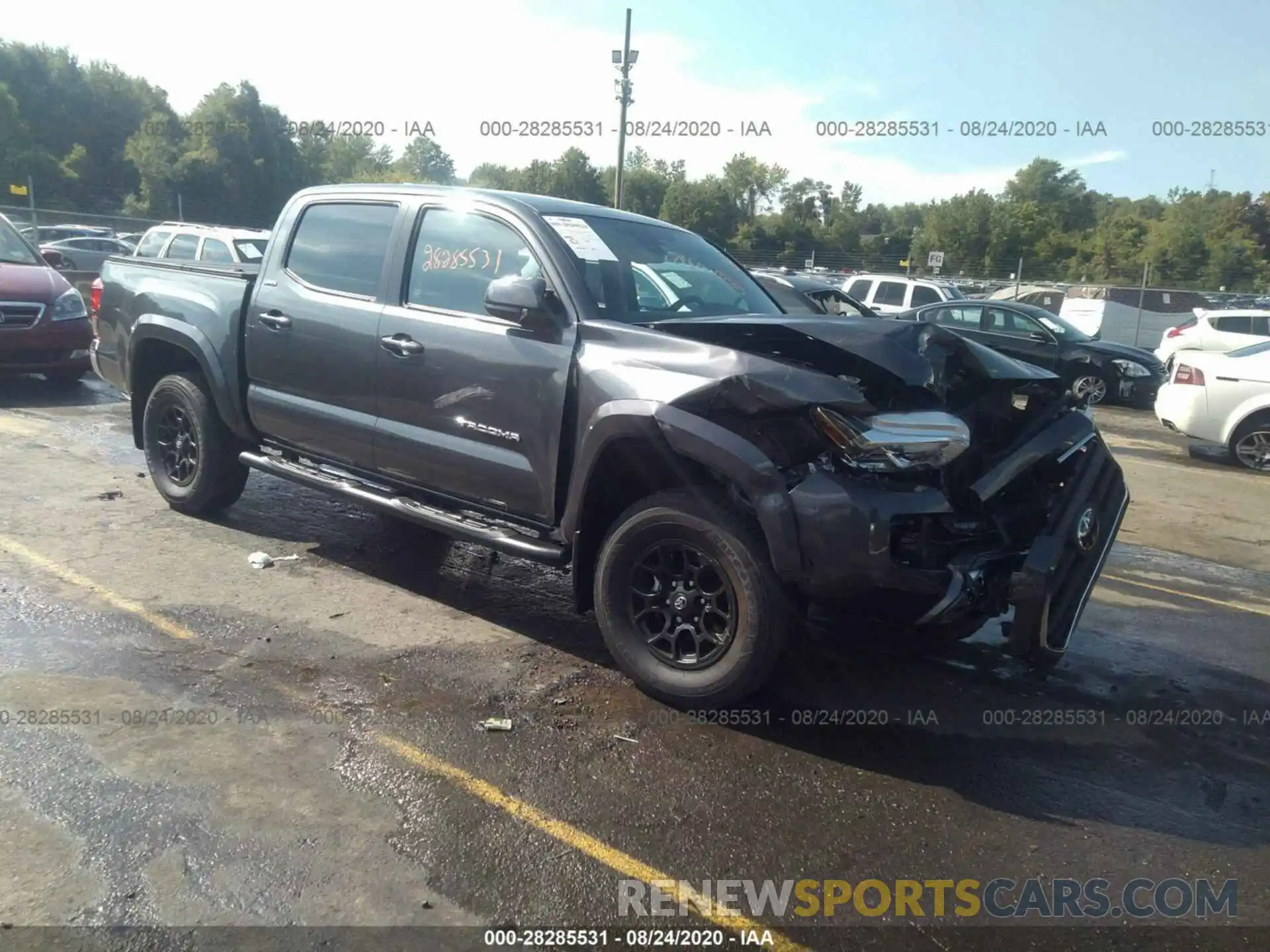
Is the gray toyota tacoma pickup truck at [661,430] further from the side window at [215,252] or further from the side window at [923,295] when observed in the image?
the side window at [923,295]

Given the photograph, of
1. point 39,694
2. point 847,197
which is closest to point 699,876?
point 39,694

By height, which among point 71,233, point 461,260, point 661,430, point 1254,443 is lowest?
point 1254,443

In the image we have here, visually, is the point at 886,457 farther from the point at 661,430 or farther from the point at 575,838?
the point at 575,838

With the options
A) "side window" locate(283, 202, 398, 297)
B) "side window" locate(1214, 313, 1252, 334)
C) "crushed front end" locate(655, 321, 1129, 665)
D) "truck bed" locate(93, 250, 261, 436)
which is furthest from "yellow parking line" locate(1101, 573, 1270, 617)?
"side window" locate(1214, 313, 1252, 334)

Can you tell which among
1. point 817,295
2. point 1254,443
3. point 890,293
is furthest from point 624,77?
point 1254,443

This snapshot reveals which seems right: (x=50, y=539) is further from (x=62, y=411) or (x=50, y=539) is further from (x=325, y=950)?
(x=62, y=411)

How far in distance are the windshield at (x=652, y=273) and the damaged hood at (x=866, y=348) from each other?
425 millimetres

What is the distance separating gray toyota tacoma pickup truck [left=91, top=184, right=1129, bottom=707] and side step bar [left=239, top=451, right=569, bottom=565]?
0.01 m

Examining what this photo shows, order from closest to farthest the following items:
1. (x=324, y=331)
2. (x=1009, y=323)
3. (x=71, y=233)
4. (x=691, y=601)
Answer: (x=691, y=601) → (x=324, y=331) → (x=1009, y=323) → (x=71, y=233)

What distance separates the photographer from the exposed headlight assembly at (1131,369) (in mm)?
15750

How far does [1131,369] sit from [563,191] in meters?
18.7

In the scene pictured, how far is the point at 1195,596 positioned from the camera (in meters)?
5.99

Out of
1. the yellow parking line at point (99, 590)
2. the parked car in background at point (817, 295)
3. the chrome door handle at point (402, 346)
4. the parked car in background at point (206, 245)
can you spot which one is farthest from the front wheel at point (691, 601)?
the parked car in background at point (206, 245)

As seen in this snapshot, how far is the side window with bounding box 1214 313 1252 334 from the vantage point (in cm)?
1850
